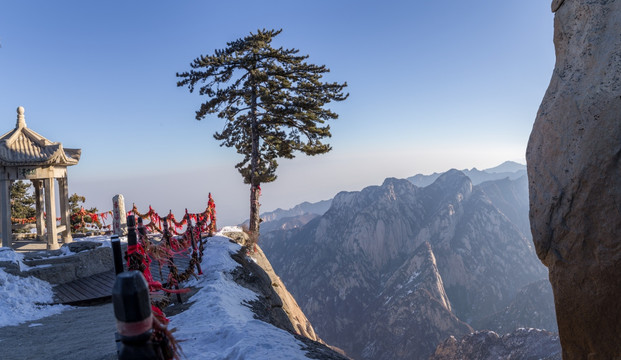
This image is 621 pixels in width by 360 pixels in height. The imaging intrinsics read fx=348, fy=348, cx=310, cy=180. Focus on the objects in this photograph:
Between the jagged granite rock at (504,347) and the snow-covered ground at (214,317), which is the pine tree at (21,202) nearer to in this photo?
the snow-covered ground at (214,317)

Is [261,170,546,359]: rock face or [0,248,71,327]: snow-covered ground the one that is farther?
[261,170,546,359]: rock face

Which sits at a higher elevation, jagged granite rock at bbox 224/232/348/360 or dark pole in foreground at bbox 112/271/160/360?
A: dark pole in foreground at bbox 112/271/160/360

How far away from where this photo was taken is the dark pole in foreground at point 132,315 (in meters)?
2.37

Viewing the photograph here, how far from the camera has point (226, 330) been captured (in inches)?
258

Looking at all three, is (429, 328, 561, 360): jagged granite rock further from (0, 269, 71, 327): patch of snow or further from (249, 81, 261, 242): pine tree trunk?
(0, 269, 71, 327): patch of snow

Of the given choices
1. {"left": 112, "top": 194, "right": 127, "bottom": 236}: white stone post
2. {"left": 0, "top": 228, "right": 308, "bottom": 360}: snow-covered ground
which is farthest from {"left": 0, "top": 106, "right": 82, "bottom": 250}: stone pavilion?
{"left": 0, "top": 228, "right": 308, "bottom": 360}: snow-covered ground

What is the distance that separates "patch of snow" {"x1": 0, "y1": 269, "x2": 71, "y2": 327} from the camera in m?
9.60

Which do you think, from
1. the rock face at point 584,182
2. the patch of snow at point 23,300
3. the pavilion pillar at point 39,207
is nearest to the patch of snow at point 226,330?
the patch of snow at point 23,300

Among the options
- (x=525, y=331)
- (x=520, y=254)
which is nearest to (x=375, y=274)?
(x=520, y=254)

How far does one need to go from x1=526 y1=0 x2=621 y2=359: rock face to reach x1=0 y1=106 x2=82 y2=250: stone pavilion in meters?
18.5

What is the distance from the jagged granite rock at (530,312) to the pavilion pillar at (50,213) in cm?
8059

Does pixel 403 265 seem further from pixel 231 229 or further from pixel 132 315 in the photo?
pixel 132 315

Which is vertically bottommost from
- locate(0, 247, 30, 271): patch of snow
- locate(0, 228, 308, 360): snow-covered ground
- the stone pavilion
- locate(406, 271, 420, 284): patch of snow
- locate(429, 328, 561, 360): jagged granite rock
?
locate(406, 271, 420, 284): patch of snow

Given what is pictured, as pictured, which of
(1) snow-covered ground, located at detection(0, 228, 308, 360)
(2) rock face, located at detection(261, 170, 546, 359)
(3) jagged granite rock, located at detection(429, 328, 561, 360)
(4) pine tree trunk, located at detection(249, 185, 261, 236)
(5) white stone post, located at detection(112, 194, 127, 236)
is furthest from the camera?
(2) rock face, located at detection(261, 170, 546, 359)
